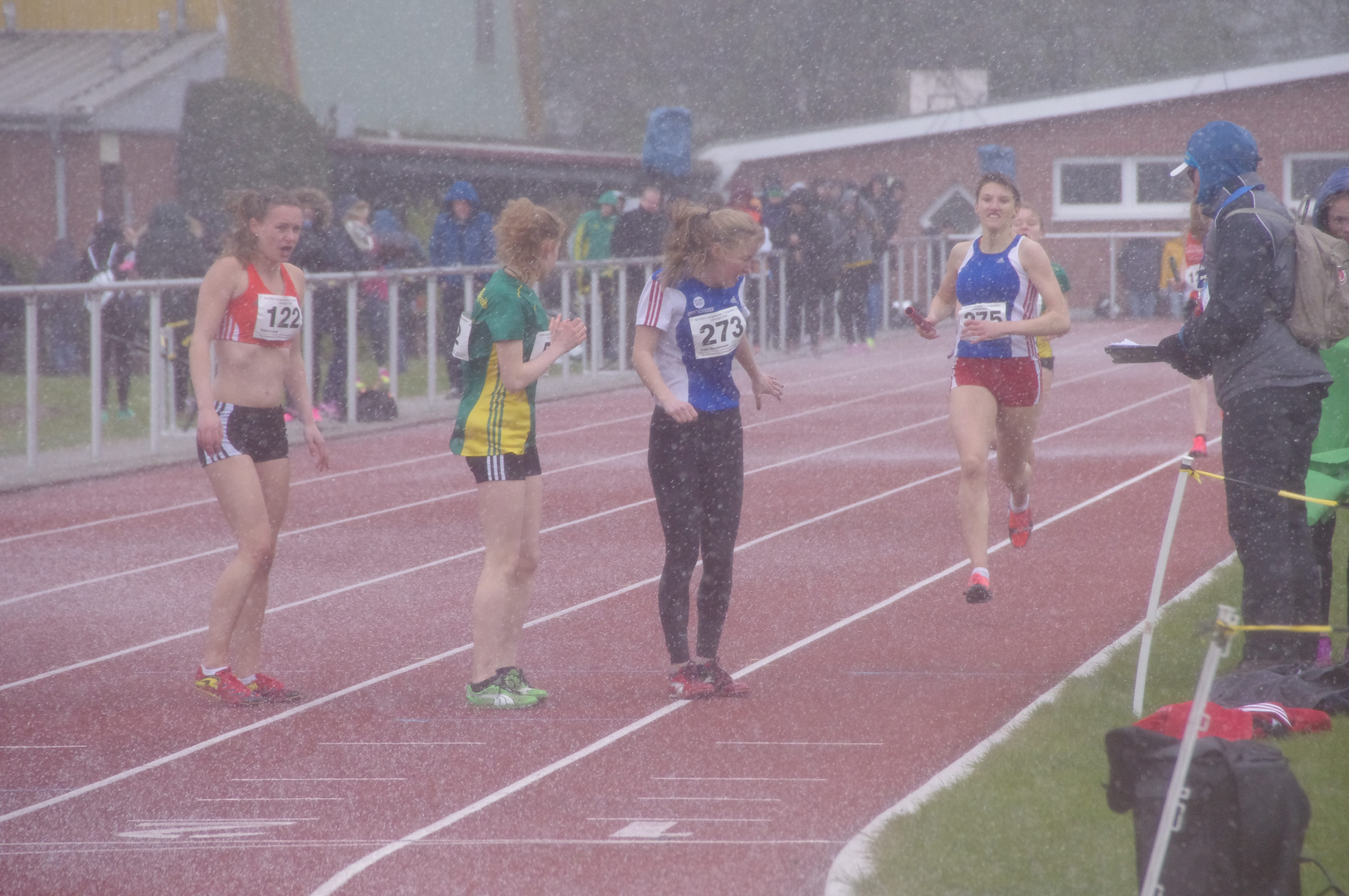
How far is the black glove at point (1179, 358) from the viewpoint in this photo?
20.7ft

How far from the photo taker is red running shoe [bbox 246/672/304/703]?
7.07 meters

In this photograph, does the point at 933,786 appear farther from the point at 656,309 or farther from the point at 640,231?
the point at 640,231

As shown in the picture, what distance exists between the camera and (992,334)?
27.1ft

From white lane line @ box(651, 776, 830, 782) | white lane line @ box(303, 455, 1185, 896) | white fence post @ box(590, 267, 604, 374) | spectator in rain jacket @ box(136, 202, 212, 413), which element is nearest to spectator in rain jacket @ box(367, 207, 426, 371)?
spectator in rain jacket @ box(136, 202, 212, 413)

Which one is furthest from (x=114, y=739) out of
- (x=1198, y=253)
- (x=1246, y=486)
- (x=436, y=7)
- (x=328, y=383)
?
(x=436, y=7)

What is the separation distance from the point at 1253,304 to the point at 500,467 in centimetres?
266

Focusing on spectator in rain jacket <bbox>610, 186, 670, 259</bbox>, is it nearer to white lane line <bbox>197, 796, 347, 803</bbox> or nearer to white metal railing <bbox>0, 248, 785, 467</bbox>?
white metal railing <bbox>0, 248, 785, 467</bbox>

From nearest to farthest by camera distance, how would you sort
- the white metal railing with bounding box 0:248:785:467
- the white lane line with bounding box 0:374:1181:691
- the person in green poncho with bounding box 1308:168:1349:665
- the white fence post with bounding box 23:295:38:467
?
the person in green poncho with bounding box 1308:168:1349:665, the white lane line with bounding box 0:374:1181:691, the white fence post with bounding box 23:295:38:467, the white metal railing with bounding box 0:248:785:467

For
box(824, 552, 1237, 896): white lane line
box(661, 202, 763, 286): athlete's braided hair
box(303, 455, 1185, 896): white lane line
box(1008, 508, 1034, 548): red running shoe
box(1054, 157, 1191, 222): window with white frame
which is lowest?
box(303, 455, 1185, 896): white lane line

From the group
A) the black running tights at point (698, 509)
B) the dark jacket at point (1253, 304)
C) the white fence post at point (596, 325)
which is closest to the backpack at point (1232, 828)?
the dark jacket at point (1253, 304)

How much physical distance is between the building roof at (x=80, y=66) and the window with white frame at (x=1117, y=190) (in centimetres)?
1510

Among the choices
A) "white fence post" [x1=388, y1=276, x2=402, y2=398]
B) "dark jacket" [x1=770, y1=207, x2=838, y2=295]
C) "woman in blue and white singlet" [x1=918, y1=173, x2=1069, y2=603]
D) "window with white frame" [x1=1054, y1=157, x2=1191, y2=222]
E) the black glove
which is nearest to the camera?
the black glove

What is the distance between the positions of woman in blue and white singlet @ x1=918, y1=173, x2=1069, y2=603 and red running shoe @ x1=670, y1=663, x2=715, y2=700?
1815 millimetres

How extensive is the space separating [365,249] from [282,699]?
35.6 feet
